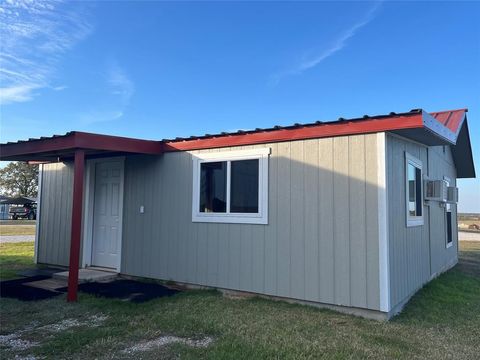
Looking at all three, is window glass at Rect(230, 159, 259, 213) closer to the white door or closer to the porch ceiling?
the porch ceiling

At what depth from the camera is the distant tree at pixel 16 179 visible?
49.2m

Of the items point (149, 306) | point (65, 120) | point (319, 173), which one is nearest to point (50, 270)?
point (149, 306)

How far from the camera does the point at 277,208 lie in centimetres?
549

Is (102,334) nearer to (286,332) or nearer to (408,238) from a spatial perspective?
(286,332)

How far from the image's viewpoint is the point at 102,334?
395 cm

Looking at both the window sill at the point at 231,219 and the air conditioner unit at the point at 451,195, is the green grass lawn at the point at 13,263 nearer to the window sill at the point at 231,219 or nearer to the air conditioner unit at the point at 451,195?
the window sill at the point at 231,219

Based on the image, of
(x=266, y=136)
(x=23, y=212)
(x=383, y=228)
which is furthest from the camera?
(x=23, y=212)

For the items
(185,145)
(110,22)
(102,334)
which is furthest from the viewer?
(110,22)

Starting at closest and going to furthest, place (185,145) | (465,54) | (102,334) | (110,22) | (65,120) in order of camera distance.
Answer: (102,334), (185,145), (110,22), (465,54), (65,120)

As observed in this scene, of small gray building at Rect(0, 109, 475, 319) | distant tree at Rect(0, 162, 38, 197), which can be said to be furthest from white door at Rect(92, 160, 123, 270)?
distant tree at Rect(0, 162, 38, 197)

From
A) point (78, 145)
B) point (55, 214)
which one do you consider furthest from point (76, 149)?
point (55, 214)

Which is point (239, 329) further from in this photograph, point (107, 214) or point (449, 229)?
point (449, 229)

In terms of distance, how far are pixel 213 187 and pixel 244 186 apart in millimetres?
621

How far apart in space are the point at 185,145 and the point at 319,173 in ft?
8.22
